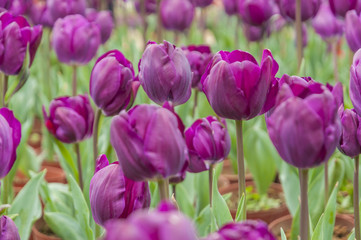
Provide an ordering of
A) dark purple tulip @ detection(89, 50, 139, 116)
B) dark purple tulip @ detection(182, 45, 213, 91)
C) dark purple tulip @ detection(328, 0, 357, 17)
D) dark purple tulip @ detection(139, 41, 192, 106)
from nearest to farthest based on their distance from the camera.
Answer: dark purple tulip @ detection(139, 41, 192, 106)
dark purple tulip @ detection(89, 50, 139, 116)
dark purple tulip @ detection(182, 45, 213, 91)
dark purple tulip @ detection(328, 0, 357, 17)

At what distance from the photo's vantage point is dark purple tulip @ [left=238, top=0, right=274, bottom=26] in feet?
4.88

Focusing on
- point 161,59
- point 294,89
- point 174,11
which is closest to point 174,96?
point 161,59

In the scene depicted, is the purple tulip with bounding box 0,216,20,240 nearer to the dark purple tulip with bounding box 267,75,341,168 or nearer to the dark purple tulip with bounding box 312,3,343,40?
the dark purple tulip with bounding box 267,75,341,168

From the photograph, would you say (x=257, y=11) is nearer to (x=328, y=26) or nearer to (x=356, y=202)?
(x=328, y=26)

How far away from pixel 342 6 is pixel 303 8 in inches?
3.5

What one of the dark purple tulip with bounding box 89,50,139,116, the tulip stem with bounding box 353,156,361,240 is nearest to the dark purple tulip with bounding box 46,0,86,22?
the dark purple tulip with bounding box 89,50,139,116

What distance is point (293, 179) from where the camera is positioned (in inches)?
46.7

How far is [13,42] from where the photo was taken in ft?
2.97

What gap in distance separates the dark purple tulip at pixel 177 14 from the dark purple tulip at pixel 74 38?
0.58 meters

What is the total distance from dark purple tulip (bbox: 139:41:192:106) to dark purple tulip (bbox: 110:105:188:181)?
0.24 meters

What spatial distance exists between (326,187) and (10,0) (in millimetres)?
702

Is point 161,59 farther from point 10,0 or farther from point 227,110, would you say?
point 10,0

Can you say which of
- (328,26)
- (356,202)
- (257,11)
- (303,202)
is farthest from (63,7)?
(303,202)

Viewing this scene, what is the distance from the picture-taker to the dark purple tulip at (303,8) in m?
1.26
